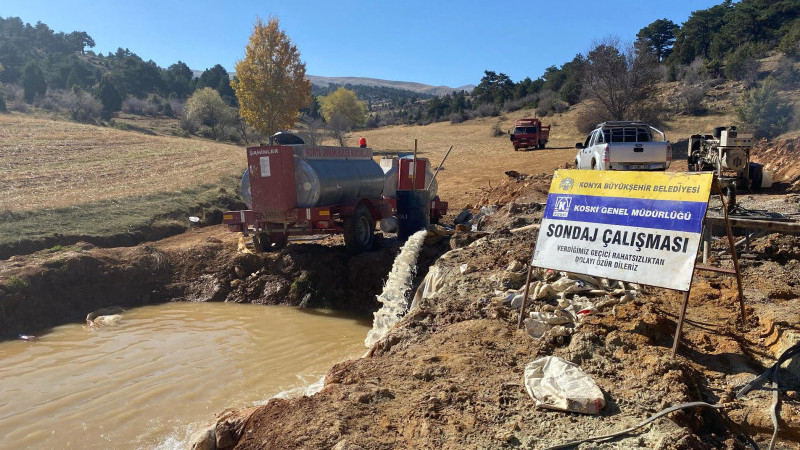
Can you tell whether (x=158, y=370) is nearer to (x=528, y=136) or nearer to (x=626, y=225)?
(x=626, y=225)

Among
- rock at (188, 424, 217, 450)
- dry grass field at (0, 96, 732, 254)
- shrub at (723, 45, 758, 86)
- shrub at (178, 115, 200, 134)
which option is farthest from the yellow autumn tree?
rock at (188, 424, 217, 450)

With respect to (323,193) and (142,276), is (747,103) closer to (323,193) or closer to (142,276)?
(323,193)

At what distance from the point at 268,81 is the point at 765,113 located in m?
27.0

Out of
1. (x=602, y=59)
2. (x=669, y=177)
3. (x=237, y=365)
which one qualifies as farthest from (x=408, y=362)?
(x=602, y=59)

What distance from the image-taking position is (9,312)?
1063 centimetres

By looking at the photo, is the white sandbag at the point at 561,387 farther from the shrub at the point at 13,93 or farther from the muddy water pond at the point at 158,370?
the shrub at the point at 13,93

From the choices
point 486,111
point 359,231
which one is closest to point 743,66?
point 486,111

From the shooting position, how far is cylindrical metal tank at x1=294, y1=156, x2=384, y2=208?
38.5ft

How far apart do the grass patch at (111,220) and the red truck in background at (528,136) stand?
18.5 m

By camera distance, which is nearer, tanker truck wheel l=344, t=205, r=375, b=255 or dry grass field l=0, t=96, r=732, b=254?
tanker truck wheel l=344, t=205, r=375, b=255

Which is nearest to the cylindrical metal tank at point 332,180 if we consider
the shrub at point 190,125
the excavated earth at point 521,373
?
the excavated earth at point 521,373

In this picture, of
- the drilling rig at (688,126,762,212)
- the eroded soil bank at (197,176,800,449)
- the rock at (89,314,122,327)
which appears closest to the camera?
the eroded soil bank at (197,176,800,449)

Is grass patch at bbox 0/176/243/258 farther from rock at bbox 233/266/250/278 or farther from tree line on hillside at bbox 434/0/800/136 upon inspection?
tree line on hillside at bbox 434/0/800/136

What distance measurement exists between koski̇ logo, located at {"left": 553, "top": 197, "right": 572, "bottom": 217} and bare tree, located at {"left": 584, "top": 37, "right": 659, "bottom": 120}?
28.7 metres
